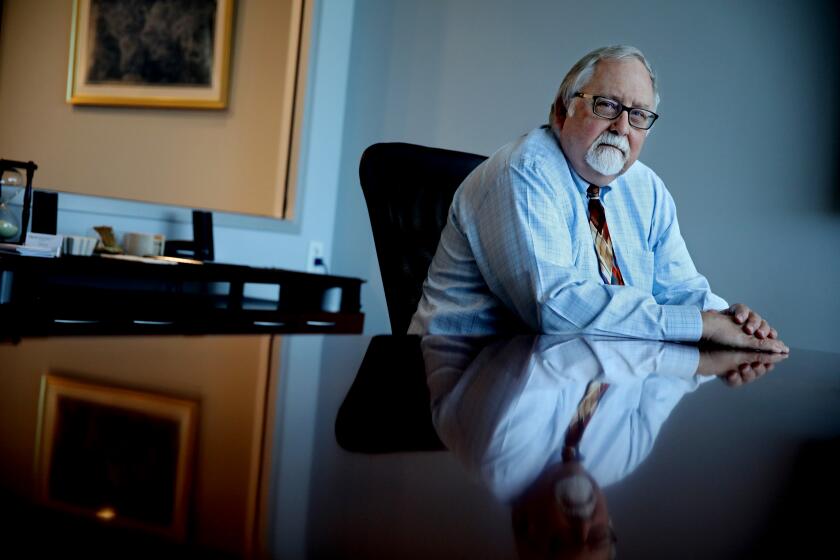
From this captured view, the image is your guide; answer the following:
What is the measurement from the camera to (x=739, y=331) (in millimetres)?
1575

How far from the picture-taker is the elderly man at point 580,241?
5.17 feet

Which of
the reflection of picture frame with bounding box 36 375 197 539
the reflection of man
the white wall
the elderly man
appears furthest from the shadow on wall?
the reflection of picture frame with bounding box 36 375 197 539

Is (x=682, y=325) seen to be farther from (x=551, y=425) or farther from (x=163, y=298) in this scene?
(x=163, y=298)

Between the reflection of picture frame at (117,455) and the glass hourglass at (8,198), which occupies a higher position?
the glass hourglass at (8,198)

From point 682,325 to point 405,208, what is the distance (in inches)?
26.7

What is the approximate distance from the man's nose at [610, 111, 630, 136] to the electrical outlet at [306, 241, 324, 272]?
6.54 feet

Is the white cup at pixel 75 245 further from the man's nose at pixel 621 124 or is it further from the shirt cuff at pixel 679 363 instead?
the shirt cuff at pixel 679 363

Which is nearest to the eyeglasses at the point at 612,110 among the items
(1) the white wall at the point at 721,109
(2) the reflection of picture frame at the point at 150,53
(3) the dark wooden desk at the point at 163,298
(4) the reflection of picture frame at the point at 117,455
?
(3) the dark wooden desk at the point at 163,298

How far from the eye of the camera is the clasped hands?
1.54 m

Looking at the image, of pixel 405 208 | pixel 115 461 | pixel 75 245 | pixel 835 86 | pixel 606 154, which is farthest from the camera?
pixel 835 86

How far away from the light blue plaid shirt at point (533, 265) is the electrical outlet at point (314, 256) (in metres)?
1.85

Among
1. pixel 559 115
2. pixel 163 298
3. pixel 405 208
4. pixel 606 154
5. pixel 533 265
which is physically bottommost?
pixel 163 298

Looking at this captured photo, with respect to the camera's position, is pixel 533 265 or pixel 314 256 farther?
pixel 314 256

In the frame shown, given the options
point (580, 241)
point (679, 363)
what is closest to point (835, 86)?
point (580, 241)
